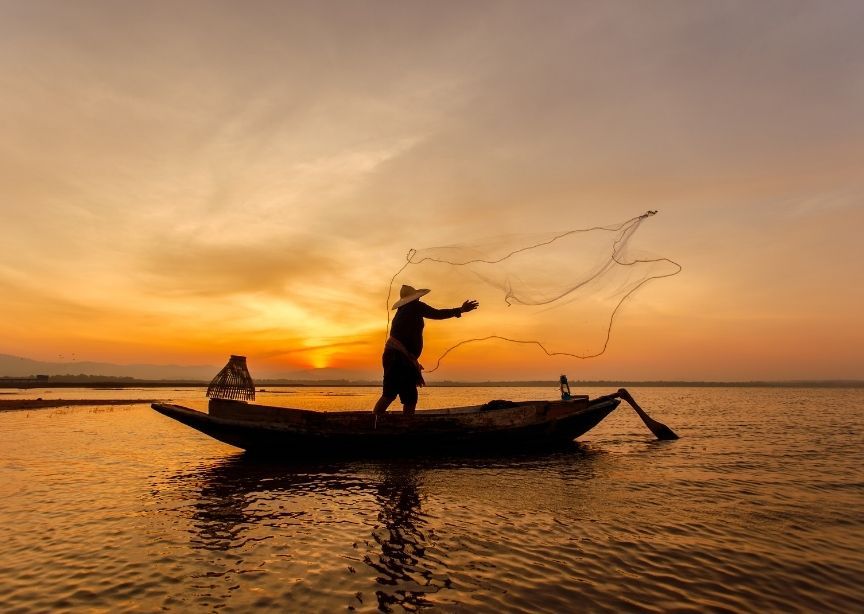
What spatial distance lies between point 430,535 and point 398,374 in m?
6.63

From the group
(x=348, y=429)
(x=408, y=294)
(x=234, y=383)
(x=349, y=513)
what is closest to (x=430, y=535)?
(x=349, y=513)

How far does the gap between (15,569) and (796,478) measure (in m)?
16.8

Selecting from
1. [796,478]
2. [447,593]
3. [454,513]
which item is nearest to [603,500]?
[454,513]

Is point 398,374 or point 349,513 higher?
point 398,374

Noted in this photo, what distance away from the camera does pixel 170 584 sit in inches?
219

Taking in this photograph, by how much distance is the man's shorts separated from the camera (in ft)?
44.6

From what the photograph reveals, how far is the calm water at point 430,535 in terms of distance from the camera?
532 centimetres

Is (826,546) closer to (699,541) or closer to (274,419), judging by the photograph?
(699,541)

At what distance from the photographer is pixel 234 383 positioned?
1539 centimetres

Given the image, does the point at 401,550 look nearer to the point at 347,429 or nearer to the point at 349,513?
the point at 349,513

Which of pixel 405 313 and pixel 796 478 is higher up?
pixel 405 313

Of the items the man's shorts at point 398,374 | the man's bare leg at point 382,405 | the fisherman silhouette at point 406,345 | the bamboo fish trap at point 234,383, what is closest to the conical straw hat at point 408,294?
the fisherman silhouette at point 406,345

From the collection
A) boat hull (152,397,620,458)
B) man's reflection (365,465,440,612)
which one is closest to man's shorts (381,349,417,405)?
boat hull (152,397,620,458)

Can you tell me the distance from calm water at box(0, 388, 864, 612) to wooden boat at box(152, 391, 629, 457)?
2.24 ft
